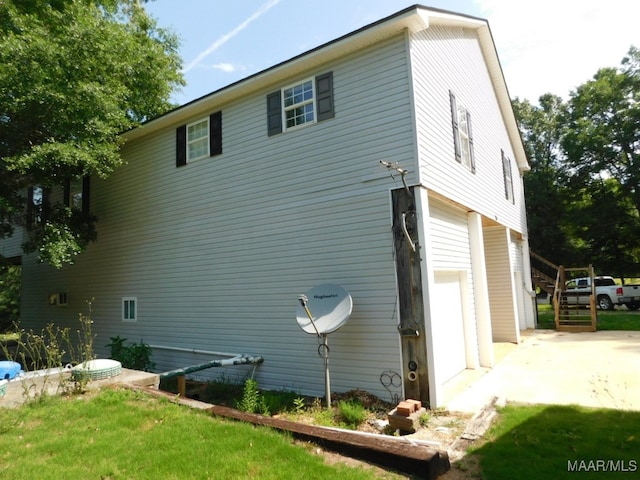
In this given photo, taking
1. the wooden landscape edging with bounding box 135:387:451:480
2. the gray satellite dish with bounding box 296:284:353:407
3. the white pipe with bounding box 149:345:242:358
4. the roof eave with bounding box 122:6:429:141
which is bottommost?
the wooden landscape edging with bounding box 135:387:451:480

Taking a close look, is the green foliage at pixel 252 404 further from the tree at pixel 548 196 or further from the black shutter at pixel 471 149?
the tree at pixel 548 196

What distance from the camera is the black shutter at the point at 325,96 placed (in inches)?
300

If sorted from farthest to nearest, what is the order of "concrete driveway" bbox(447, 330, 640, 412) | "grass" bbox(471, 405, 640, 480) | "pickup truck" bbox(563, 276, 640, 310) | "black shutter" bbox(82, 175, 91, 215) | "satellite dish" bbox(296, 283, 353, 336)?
"pickup truck" bbox(563, 276, 640, 310), "black shutter" bbox(82, 175, 91, 215), "satellite dish" bbox(296, 283, 353, 336), "concrete driveway" bbox(447, 330, 640, 412), "grass" bbox(471, 405, 640, 480)

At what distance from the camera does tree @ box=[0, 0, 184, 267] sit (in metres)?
8.43

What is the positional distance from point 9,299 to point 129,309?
78.0 feet

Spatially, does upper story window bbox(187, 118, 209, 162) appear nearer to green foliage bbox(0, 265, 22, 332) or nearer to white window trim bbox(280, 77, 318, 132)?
white window trim bbox(280, 77, 318, 132)

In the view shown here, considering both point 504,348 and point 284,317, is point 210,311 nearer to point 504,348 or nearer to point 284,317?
point 284,317

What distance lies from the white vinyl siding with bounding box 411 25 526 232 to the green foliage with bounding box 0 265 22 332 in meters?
26.9

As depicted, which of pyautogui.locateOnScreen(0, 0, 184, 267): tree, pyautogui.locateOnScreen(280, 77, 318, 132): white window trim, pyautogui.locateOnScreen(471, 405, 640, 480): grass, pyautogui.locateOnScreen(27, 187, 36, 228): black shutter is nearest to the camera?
pyautogui.locateOnScreen(471, 405, 640, 480): grass

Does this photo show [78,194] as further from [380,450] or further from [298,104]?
[380,450]

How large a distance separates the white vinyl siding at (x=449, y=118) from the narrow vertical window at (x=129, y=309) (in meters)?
8.71

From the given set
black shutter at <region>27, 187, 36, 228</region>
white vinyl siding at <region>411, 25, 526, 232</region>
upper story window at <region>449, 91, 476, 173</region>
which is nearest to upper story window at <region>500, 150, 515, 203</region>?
white vinyl siding at <region>411, 25, 526, 232</region>

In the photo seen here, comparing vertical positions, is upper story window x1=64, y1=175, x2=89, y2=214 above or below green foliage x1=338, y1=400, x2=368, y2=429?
above

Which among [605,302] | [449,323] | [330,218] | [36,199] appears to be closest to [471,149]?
[449,323]
